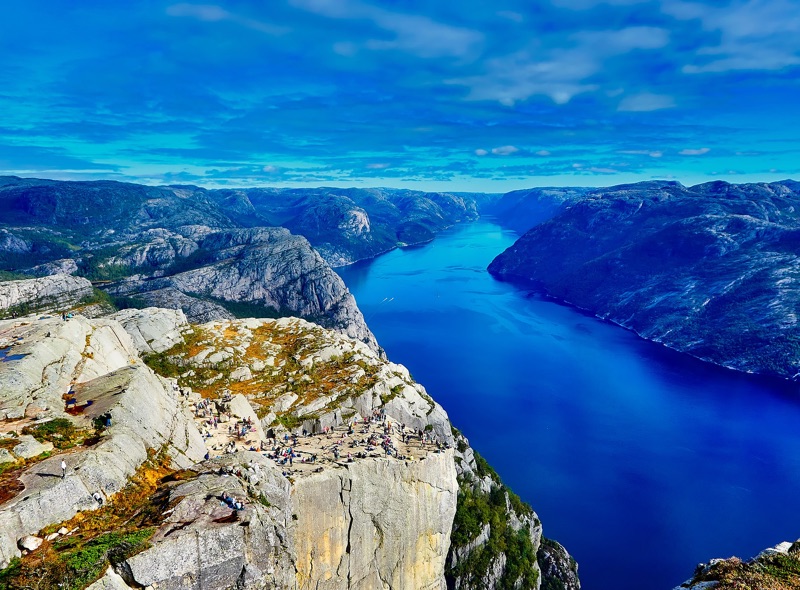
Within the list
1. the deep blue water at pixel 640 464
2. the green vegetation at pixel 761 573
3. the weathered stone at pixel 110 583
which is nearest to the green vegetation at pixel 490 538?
the deep blue water at pixel 640 464

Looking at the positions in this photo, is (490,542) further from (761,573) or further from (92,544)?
(92,544)

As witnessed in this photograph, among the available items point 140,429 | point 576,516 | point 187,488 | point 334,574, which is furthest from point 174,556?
point 576,516

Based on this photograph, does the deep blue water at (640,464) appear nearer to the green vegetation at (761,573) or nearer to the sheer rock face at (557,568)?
the sheer rock face at (557,568)

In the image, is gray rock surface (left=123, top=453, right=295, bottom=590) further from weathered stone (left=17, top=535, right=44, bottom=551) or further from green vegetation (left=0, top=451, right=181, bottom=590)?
weathered stone (left=17, top=535, right=44, bottom=551)

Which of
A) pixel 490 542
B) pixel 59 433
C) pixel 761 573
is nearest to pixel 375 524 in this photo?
pixel 59 433

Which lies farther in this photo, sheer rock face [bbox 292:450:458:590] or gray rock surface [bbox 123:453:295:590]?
sheer rock face [bbox 292:450:458:590]

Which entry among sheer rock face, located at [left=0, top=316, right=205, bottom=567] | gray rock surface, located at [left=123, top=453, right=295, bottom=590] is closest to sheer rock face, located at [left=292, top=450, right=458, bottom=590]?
gray rock surface, located at [left=123, top=453, right=295, bottom=590]

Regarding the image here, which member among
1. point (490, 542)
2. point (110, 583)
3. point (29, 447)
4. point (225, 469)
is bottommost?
point (490, 542)

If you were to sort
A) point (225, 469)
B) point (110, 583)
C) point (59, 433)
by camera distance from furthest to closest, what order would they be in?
point (59, 433)
point (225, 469)
point (110, 583)
